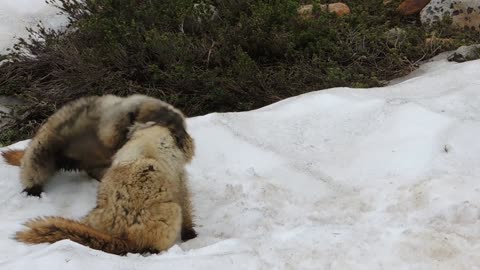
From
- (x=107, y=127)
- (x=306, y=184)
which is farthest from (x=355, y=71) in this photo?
(x=107, y=127)

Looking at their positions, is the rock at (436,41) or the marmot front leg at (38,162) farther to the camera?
the rock at (436,41)

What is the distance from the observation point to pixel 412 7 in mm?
9555

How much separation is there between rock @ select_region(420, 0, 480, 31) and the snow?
2.87 meters

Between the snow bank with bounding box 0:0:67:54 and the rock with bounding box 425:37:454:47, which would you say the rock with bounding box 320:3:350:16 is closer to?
the rock with bounding box 425:37:454:47

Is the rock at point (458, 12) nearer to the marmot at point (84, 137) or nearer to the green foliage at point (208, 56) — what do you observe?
the green foliage at point (208, 56)

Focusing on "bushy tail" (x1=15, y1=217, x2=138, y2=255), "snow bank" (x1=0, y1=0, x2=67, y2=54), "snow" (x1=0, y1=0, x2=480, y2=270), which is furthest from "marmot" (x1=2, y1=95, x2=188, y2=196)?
"snow bank" (x1=0, y1=0, x2=67, y2=54)

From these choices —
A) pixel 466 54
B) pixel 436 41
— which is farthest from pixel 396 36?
pixel 466 54

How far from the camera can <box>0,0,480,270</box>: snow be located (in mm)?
3273

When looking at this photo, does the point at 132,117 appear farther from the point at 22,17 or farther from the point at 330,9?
the point at 22,17

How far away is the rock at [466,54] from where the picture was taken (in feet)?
23.5

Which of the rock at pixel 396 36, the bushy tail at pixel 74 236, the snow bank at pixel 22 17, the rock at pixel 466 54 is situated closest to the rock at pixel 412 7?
the rock at pixel 396 36

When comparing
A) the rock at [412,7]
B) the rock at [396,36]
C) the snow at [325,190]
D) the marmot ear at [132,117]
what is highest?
the rock at [412,7]

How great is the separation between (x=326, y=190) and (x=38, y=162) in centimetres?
251

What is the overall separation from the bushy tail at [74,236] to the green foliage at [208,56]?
3.95 m
